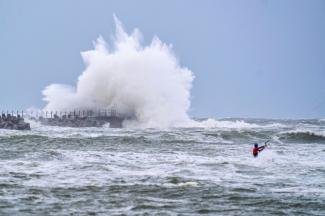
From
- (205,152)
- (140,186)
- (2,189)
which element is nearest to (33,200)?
(2,189)

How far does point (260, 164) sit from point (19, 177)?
8.61 metres

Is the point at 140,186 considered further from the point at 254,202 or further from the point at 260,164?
the point at 260,164

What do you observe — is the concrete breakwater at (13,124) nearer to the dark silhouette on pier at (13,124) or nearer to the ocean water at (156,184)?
the dark silhouette on pier at (13,124)

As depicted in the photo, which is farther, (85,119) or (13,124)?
(85,119)

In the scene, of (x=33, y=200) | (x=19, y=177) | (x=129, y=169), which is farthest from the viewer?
(x=129, y=169)

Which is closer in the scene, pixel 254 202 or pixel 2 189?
pixel 254 202

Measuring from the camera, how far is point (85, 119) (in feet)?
203

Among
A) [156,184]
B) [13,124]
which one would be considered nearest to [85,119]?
[13,124]

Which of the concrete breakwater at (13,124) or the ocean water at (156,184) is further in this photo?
the concrete breakwater at (13,124)

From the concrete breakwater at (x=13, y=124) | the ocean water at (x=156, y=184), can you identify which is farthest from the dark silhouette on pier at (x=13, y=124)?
the ocean water at (x=156, y=184)

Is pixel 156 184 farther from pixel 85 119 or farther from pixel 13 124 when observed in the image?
pixel 85 119

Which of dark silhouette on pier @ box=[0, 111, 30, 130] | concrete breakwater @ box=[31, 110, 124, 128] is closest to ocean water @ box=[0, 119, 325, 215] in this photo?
dark silhouette on pier @ box=[0, 111, 30, 130]

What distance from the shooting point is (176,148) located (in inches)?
1037

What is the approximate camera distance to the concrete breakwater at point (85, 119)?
60312mm
